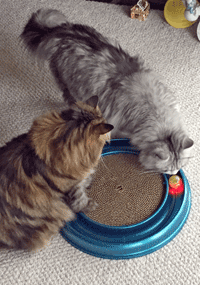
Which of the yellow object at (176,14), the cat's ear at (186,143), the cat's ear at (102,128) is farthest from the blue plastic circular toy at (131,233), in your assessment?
the yellow object at (176,14)

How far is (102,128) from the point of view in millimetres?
952

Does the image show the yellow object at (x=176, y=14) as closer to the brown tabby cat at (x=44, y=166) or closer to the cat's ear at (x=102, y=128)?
the brown tabby cat at (x=44, y=166)

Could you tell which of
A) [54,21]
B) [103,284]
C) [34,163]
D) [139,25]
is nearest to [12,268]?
[103,284]

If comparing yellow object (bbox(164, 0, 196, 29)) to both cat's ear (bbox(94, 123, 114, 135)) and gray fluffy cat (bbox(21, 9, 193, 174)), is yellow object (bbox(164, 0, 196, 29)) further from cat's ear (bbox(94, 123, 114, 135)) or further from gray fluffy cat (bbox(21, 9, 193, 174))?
cat's ear (bbox(94, 123, 114, 135))

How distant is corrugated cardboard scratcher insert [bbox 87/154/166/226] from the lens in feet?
4.73

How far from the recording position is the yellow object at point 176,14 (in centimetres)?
208

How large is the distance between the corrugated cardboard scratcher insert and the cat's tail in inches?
26.2

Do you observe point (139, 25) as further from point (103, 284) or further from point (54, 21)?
point (103, 284)

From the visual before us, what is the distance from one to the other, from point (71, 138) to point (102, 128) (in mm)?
118

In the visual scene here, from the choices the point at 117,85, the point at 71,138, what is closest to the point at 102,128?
the point at 71,138

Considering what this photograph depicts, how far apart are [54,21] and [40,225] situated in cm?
107

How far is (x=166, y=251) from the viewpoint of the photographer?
141cm

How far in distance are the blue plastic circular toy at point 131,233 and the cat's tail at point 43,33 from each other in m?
0.89

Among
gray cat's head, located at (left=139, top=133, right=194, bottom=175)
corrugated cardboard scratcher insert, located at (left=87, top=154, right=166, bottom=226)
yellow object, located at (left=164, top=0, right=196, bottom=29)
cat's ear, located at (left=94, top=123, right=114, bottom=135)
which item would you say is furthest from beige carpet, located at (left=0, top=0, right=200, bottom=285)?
cat's ear, located at (left=94, top=123, right=114, bottom=135)
